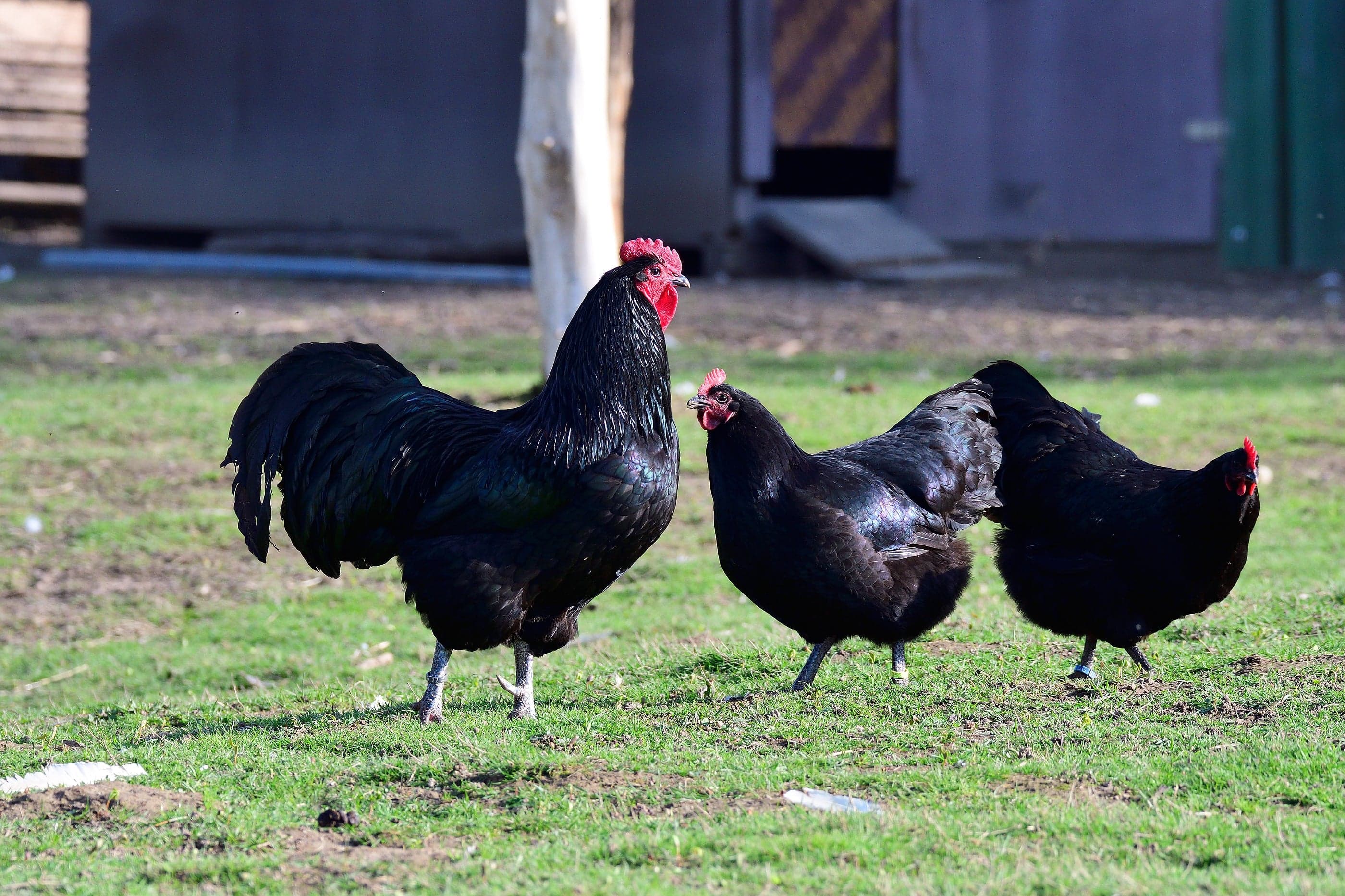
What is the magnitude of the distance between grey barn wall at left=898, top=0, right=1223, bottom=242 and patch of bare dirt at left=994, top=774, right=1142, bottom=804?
A: 15289mm

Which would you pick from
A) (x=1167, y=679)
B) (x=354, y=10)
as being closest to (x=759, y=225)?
(x=354, y=10)

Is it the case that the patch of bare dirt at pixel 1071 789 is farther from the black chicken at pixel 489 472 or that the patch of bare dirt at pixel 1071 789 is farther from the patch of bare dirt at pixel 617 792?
the black chicken at pixel 489 472

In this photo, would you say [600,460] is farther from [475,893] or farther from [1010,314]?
[1010,314]

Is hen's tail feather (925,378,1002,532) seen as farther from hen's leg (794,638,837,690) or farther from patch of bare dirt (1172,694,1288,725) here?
patch of bare dirt (1172,694,1288,725)

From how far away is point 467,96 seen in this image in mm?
18328

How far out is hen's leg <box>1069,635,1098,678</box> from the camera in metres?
5.95

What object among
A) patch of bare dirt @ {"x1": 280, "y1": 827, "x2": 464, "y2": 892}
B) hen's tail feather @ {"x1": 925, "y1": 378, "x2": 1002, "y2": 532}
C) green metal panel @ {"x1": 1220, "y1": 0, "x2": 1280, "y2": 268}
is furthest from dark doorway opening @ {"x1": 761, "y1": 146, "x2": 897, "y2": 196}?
patch of bare dirt @ {"x1": 280, "y1": 827, "x2": 464, "y2": 892}

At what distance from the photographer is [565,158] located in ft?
34.8

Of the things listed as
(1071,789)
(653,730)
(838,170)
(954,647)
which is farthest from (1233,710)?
(838,170)

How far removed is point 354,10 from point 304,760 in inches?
611

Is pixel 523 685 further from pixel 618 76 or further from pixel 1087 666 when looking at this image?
pixel 618 76

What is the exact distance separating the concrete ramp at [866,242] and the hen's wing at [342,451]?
11704 millimetres

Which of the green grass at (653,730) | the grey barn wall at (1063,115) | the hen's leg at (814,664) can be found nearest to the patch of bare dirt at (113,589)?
the green grass at (653,730)

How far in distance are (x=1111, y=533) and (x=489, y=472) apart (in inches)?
101
